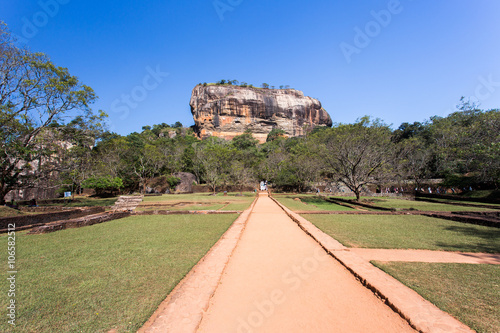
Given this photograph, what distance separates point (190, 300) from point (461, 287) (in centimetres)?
361

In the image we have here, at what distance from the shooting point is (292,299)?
2826 mm

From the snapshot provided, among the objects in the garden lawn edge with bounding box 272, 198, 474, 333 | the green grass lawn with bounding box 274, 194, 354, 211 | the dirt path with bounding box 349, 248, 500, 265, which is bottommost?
the green grass lawn with bounding box 274, 194, 354, 211

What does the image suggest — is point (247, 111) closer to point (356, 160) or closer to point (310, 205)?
point (356, 160)

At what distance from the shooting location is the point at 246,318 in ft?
7.96

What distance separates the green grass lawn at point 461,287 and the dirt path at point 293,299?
0.63 metres

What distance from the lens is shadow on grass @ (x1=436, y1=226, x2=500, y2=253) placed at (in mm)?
5031

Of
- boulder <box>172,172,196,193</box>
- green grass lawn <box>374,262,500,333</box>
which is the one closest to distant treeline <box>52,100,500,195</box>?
boulder <box>172,172,196,193</box>

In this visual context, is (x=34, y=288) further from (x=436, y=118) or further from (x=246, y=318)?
(x=436, y=118)

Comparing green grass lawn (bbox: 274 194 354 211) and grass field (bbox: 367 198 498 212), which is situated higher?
green grass lawn (bbox: 274 194 354 211)

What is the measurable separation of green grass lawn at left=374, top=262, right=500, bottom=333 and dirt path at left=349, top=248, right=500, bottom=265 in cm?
34

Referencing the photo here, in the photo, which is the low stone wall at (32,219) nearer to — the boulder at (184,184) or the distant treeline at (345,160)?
the distant treeline at (345,160)

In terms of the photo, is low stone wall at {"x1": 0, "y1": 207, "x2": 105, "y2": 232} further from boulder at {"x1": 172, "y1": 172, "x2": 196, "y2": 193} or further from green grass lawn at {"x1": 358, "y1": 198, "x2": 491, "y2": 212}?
boulder at {"x1": 172, "y1": 172, "x2": 196, "y2": 193}

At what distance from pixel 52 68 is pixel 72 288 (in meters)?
15.0

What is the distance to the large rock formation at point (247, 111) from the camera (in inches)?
3098
